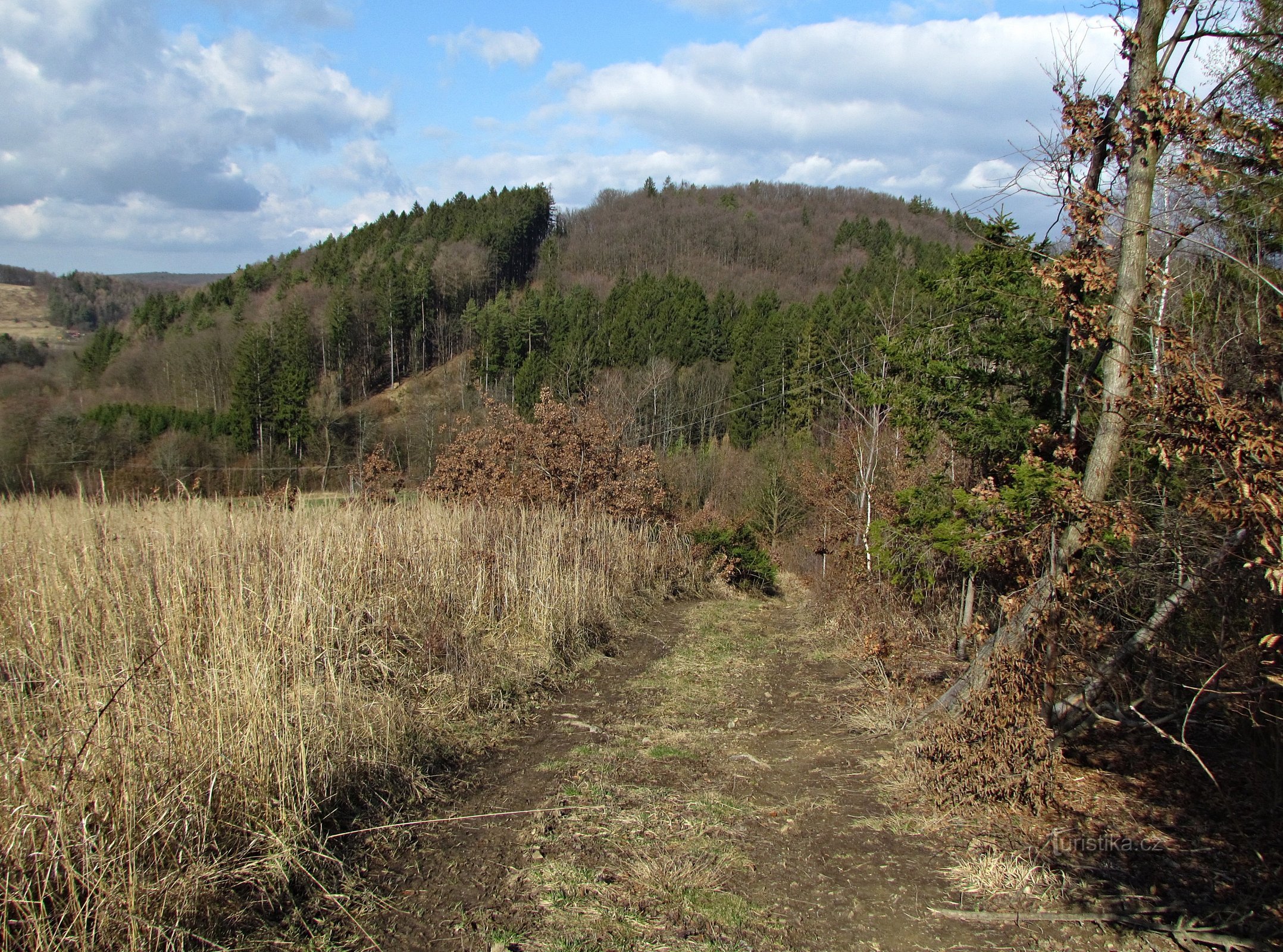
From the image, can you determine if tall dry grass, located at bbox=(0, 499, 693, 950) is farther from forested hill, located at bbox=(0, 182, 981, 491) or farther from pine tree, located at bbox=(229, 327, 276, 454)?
pine tree, located at bbox=(229, 327, 276, 454)

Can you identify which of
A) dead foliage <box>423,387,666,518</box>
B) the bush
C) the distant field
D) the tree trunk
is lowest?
the bush

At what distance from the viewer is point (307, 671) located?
5.07m

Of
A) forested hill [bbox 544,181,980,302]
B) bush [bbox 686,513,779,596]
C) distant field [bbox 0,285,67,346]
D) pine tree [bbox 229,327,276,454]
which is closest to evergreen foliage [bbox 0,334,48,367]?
pine tree [bbox 229,327,276,454]

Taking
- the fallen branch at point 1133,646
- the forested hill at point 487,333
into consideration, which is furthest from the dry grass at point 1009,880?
the forested hill at point 487,333

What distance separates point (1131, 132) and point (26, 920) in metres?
6.42

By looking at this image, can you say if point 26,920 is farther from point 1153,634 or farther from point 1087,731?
point 1087,731

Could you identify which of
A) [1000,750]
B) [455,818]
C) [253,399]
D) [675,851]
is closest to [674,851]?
[675,851]

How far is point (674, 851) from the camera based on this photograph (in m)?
4.03

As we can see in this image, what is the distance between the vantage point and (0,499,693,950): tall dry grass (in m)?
2.81

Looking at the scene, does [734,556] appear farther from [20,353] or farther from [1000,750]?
[20,353]

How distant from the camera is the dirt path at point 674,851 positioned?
3.30 meters

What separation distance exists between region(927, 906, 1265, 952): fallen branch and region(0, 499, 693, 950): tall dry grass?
9.66 feet

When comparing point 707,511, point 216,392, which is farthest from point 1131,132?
point 216,392

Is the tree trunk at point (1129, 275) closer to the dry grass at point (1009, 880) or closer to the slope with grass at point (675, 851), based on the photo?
the dry grass at point (1009, 880)
